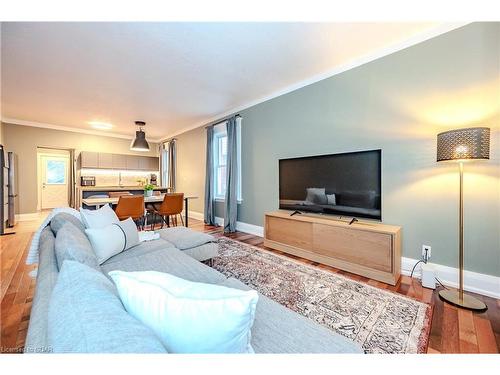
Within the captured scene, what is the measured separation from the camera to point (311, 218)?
2961 millimetres

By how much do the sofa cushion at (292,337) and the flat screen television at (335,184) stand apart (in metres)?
2.06

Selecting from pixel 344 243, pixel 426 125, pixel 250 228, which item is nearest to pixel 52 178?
pixel 250 228

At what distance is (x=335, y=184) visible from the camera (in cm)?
288

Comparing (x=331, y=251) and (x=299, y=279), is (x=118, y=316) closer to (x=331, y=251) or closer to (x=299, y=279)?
(x=299, y=279)

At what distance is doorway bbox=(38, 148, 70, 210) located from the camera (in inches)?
292

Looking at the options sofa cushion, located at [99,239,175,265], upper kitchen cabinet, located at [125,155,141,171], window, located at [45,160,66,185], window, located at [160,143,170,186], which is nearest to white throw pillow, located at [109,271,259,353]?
sofa cushion, located at [99,239,175,265]

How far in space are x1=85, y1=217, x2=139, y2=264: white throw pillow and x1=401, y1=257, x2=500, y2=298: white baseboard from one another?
2.97 metres

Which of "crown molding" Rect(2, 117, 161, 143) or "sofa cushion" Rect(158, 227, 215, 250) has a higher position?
"crown molding" Rect(2, 117, 161, 143)

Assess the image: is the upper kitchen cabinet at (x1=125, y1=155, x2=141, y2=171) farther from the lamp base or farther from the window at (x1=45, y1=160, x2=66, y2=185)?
the lamp base

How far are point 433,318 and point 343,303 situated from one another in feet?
2.11

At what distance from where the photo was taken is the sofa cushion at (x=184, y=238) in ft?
7.10

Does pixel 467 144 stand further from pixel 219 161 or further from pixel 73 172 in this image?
pixel 73 172

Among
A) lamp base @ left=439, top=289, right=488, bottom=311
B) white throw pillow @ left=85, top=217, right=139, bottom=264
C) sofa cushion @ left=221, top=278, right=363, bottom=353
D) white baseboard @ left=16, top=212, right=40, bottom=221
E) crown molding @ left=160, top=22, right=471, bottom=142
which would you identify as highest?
crown molding @ left=160, top=22, right=471, bottom=142

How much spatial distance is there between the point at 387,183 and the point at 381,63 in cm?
143
